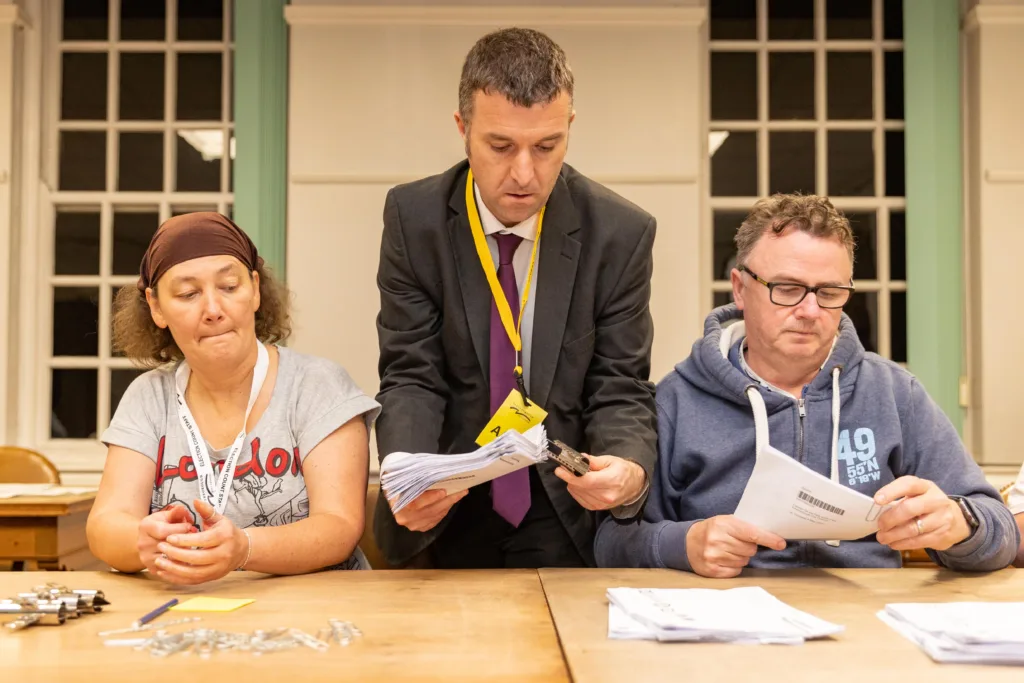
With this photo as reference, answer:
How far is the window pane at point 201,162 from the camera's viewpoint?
199 inches

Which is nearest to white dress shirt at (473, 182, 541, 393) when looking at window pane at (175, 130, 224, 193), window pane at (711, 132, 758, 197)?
window pane at (711, 132, 758, 197)

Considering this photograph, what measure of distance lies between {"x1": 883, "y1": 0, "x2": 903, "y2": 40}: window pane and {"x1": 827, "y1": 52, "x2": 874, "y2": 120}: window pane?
16cm

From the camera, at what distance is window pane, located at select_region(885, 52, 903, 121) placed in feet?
16.4

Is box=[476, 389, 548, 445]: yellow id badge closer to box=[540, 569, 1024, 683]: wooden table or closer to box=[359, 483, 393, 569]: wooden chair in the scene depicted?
box=[540, 569, 1024, 683]: wooden table

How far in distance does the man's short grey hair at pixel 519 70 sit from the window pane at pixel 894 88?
3.67 m

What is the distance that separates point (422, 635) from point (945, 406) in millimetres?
4090

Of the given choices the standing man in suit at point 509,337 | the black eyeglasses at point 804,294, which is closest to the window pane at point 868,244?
the black eyeglasses at point 804,294

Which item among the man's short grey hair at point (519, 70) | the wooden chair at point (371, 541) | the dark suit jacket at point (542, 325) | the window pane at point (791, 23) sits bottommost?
the wooden chair at point (371, 541)

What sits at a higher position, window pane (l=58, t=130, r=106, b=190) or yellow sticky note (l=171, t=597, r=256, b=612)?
window pane (l=58, t=130, r=106, b=190)

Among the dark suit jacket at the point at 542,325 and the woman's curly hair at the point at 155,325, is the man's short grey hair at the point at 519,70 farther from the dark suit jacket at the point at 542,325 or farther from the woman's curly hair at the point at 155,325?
the woman's curly hair at the point at 155,325

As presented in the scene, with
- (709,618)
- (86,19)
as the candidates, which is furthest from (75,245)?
(709,618)

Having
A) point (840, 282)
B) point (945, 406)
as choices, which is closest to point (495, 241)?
point (840, 282)

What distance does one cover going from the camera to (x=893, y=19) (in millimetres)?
5020

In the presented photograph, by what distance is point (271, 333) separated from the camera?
2.30m
